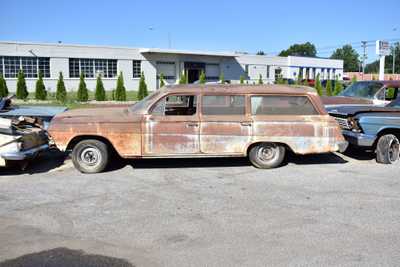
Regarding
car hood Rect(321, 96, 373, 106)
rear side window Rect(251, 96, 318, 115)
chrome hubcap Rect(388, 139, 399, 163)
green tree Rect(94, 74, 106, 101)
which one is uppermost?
green tree Rect(94, 74, 106, 101)

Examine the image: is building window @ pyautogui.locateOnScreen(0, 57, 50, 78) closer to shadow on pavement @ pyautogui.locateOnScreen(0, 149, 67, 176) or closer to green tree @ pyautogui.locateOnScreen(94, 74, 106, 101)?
green tree @ pyautogui.locateOnScreen(94, 74, 106, 101)

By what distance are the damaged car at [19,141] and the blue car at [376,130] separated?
6.41m

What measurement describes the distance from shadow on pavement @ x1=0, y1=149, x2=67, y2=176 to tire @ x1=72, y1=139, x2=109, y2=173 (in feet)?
2.77

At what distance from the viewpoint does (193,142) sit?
7570 millimetres

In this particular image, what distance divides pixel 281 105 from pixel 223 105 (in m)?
1.14

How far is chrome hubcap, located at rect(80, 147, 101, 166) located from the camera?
757 centimetres

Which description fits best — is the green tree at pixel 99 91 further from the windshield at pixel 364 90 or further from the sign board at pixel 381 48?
the windshield at pixel 364 90

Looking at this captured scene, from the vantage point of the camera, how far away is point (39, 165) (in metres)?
8.37

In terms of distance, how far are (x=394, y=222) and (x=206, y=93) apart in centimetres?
393

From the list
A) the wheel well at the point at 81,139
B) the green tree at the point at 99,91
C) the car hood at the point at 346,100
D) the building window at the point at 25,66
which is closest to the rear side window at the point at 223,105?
the wheel well at the point at 81,139

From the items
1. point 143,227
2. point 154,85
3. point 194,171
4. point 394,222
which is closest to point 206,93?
point 194,171

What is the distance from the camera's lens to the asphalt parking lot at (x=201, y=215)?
4.16m

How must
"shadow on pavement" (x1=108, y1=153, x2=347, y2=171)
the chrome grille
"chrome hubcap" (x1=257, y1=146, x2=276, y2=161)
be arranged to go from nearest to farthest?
"chrome hubcap" (x1=257, y1=146, x2=276, y2=161) → "shadow on pavement" (x1=108, y1=153, x2=347, y2=171) → the chrome grille

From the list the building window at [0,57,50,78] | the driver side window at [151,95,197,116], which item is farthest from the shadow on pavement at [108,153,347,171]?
the building window at [0,57,50,78]
